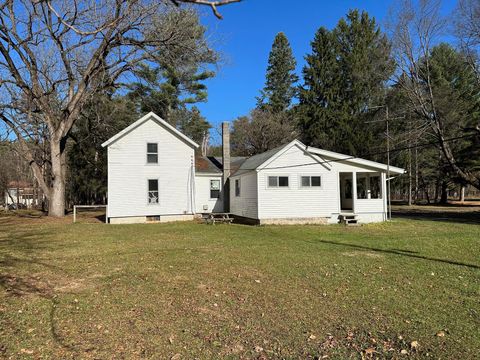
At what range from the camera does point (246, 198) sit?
64.2 ft

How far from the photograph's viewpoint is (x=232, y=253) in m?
9.80

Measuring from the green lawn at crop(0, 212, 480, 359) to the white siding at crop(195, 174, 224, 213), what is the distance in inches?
468

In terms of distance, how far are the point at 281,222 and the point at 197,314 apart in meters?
13.3

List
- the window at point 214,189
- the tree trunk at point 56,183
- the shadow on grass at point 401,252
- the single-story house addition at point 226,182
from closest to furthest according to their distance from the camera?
the shadow on grass at point 401,252, the single-story house addition at point 226,182, the tree trunk at point 56,183, the window at point 214,189

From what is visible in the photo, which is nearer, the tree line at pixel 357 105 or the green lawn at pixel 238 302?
the green lawn at pixel 238 302

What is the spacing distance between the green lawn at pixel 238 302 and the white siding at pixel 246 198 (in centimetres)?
763

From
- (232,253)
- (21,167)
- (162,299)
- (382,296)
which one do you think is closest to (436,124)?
(232,253)

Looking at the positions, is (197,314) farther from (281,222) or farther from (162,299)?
(281,222)

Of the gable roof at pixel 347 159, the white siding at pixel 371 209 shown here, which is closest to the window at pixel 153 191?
the gable roof at pixel 347 159

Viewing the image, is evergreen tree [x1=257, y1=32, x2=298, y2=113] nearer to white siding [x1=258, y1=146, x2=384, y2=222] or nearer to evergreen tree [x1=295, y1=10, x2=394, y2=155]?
evergreen tree [x1=295, y1=10, x2=394, y2=155]

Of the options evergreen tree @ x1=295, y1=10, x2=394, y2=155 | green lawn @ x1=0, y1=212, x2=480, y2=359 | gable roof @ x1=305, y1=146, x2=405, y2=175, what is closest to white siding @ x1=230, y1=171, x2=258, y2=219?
gable roof @ x1=305, y1=146, x2=405, y2=175

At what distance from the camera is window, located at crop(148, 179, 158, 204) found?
21.0 metres

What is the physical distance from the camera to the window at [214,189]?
23141 mm

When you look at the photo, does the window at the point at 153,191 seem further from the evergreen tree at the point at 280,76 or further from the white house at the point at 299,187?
the evergreen tree at the point at 280,76
